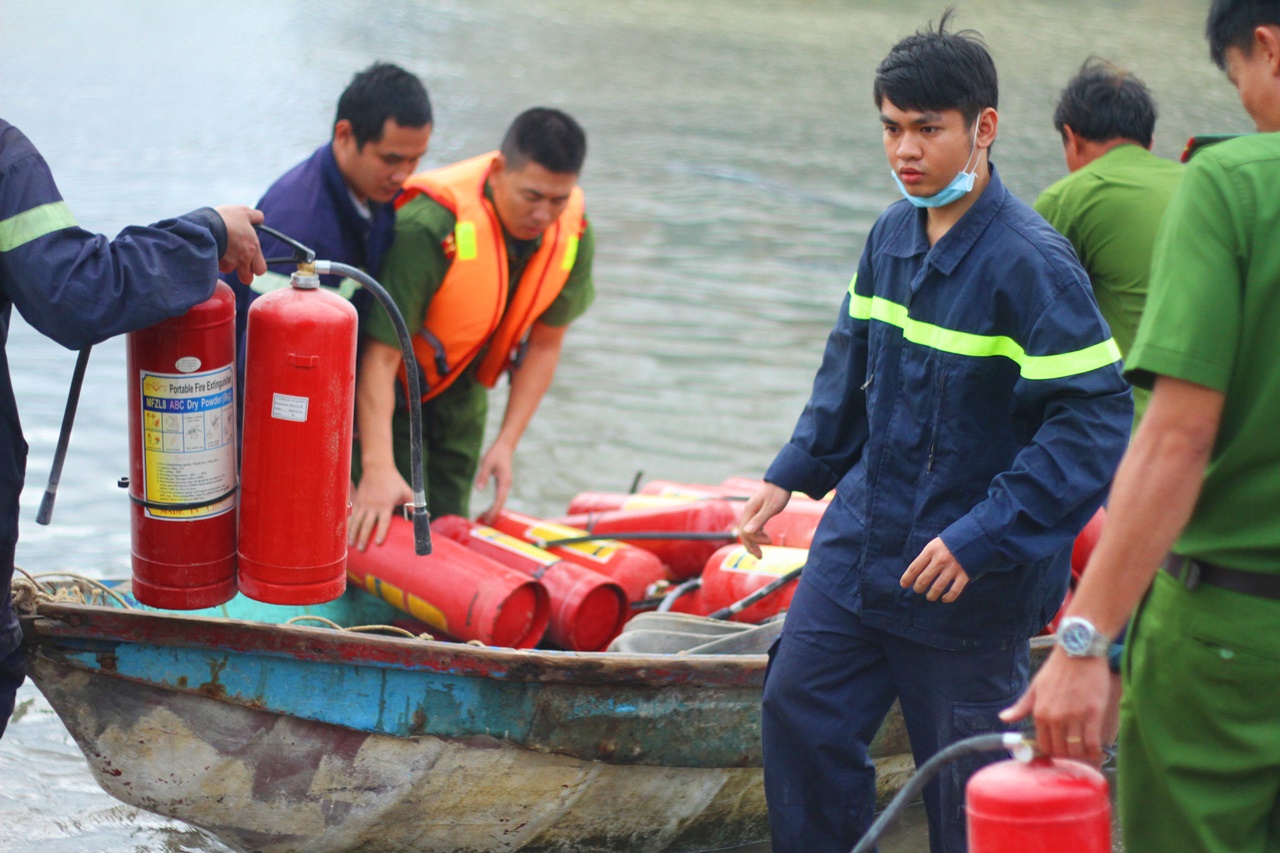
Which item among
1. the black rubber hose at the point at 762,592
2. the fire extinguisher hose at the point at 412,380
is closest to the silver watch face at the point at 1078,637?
the fire extinguisher hose at the point at 412,380

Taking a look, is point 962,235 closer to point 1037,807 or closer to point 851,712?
point 851,712

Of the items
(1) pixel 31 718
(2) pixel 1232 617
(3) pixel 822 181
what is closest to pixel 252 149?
(3) pixel 822 181

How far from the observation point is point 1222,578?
6.94 feet

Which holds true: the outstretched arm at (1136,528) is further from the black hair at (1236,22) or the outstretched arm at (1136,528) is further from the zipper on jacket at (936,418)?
the zipper on jacket at (936,418)

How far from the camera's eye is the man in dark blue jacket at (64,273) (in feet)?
8.68

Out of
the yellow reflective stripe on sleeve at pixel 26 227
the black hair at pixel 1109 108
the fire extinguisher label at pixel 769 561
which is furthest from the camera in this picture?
the black hair at pixel 1109 108

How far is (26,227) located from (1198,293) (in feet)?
7.03

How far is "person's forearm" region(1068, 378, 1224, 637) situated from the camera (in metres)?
1.96

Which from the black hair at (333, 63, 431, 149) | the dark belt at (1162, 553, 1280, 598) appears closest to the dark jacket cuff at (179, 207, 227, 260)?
the black hair at (333, 63, 431, 149)

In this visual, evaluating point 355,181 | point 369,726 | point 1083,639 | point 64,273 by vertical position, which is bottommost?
point 369,726

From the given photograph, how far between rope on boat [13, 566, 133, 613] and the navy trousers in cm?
169

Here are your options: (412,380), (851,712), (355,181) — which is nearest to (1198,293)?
(851,712)

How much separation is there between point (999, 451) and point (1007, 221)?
0.49 m

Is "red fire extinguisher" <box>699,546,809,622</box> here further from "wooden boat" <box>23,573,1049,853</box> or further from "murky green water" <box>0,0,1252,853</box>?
"murky green water" <box>0,0,1252,853</box>
